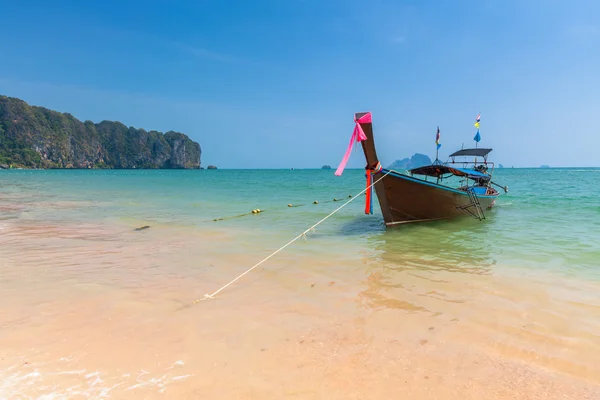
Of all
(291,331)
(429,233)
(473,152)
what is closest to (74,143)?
(473,152)

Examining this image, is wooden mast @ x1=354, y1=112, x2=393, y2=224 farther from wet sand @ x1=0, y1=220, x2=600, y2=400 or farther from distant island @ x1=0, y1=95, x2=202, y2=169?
distant island @ x1=0, y1=95, x2=202, y2=169

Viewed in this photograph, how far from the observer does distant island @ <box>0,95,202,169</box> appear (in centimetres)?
12638

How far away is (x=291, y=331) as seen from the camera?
421 cm

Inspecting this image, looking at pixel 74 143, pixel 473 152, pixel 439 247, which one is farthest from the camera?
pixel 74 143

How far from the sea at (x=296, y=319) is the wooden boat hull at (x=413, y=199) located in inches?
109

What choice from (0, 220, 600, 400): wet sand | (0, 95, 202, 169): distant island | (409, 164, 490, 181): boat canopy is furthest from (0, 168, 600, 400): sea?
(0, 95, 202, 169): distant island

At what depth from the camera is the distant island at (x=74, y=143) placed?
415ft

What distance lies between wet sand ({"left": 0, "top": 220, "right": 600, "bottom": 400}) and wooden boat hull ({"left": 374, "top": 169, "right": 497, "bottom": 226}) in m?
4.94

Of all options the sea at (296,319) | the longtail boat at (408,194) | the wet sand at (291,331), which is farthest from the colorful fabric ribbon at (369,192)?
the wet sand at (291,331)

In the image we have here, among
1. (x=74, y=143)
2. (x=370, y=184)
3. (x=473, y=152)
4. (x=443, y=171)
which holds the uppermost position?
(x=74, y=143)

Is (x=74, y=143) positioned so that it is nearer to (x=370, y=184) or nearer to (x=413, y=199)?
(x=370, y=184)

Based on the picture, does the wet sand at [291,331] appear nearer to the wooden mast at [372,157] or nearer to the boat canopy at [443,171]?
the wooden mast at [372,157]

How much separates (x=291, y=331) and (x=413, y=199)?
920 centimetres

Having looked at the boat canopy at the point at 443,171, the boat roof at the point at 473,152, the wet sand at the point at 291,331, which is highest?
the boat roof at the point at 473,152
